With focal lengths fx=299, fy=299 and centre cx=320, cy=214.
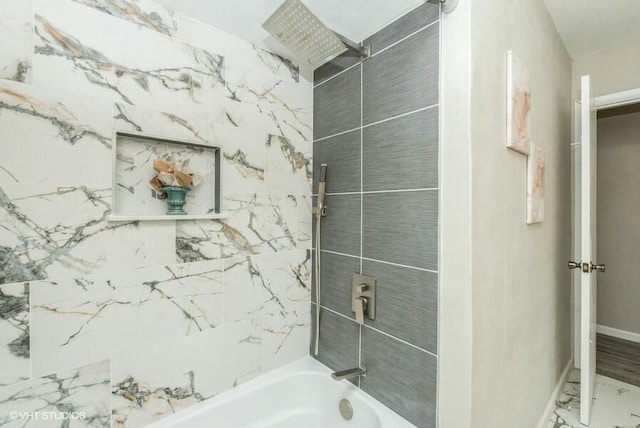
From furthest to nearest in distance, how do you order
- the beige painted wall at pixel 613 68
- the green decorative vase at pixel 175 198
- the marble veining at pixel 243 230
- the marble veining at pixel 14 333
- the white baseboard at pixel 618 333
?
the white baseboard at pixel 618 333 → the beige painted wall at pixel 613 68 → the marble veining at pixel 243 230 → the green decorative vase at pixel 175 198 → the marble veining at pixel 14 333

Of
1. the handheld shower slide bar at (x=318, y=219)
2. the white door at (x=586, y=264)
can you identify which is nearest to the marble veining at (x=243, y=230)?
the handheld shower slide bar at (x=318, y=219)

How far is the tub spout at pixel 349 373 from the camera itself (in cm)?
143

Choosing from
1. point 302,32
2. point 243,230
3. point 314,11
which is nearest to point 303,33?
point 302,32

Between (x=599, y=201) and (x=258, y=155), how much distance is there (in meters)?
3.45

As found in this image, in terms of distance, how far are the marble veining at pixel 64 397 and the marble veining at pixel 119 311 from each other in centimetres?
5

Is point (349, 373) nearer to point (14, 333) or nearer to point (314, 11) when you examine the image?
point (14, 333)

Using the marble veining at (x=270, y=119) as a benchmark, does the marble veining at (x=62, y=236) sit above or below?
below

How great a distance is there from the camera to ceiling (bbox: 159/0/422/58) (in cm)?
131

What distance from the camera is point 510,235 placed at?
49.9 inches

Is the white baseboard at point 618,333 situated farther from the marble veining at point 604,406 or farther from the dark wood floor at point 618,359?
the marble veining at point 604,406

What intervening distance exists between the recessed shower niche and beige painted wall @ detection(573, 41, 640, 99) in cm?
278

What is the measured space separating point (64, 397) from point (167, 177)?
35.4 inches

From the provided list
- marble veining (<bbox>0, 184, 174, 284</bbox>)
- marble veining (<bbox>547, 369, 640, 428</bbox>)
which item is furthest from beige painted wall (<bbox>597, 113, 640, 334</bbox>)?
marble veining (<bbox>0, 184, 174, 284</bbox>)

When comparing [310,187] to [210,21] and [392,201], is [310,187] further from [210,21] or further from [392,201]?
[210,21]
